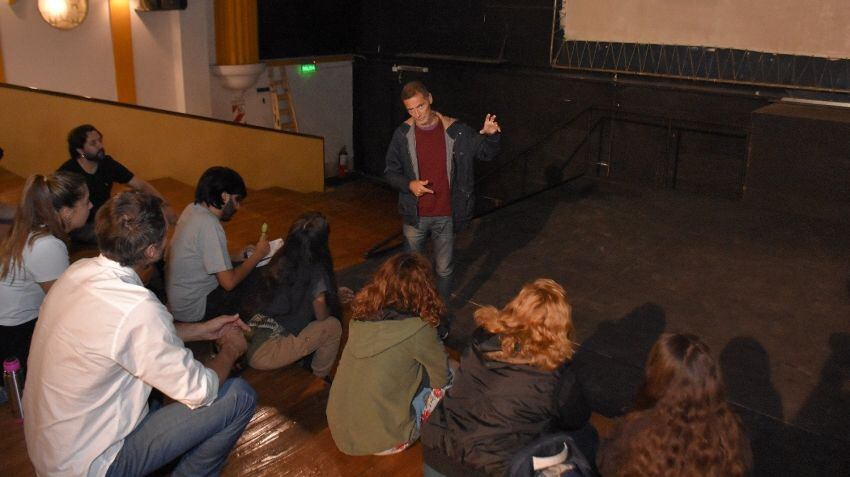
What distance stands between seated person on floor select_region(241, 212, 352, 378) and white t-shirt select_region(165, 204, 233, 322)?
312 millimetres

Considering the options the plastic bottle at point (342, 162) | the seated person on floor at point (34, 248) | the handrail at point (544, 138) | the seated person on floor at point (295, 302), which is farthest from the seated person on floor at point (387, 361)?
the plastic bottle at point (342, 162)

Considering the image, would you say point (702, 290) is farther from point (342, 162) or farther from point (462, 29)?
point (342, 162)

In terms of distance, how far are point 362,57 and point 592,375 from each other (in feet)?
23.7

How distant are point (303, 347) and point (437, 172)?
1286 mm

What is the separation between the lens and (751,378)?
11.5ft

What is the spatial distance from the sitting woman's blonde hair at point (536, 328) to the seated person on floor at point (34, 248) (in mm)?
1644

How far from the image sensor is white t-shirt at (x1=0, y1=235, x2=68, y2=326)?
2.80 m

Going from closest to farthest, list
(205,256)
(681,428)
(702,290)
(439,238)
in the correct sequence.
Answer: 1. (681,428)
2. (205,256)
3. (439,238)
4. (702,290)

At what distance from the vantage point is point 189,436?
85.9 inches

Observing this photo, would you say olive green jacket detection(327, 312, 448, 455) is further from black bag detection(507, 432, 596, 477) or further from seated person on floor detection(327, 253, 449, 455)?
black bag detection(507, 432, 596, 477)

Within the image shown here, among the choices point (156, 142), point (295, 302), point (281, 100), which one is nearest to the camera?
point (295, 302)

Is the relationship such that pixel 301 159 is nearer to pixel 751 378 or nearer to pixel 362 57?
pixel 362 57

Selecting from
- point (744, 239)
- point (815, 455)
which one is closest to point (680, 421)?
point (815, 455)

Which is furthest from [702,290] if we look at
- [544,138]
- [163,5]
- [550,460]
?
[163,5]
